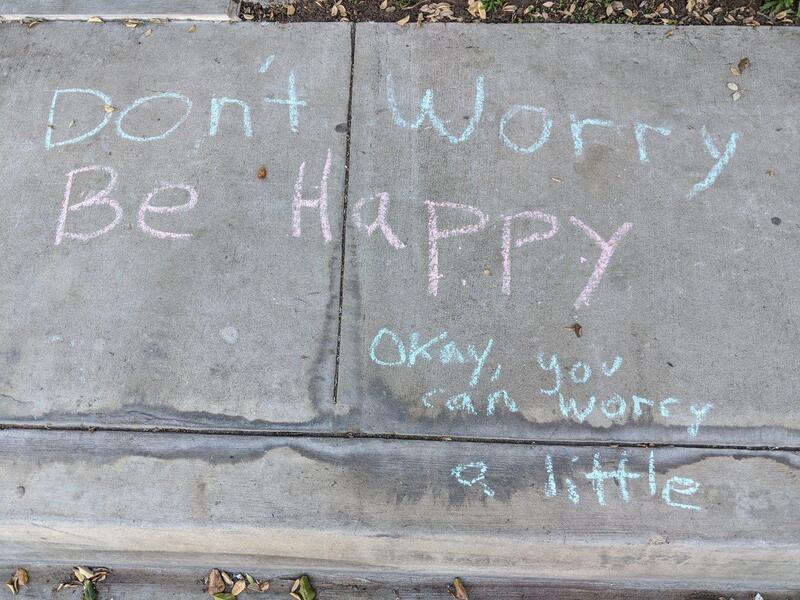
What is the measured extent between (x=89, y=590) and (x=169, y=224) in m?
1.65

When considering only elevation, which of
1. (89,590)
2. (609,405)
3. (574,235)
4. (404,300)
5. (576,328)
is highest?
(574,235)

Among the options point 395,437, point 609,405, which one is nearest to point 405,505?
point 395,437

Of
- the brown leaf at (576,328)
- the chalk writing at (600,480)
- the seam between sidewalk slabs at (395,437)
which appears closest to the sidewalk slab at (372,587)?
the chalk writing at (600,480)

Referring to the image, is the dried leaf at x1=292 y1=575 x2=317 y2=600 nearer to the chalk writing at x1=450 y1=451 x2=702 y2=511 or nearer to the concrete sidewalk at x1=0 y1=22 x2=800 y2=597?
the concrete sidewalk at x1=0 y1=22 x2=800 y2=597

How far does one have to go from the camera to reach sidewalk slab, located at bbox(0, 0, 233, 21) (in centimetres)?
325

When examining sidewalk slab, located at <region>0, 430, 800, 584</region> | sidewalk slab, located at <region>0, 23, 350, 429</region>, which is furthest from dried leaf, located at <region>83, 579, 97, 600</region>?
sidewalk slab, located at <region>0, 23, 350, 429</region>

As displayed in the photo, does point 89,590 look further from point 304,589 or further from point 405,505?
point 405,505

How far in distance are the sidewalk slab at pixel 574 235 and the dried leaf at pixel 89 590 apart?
54.4 inches

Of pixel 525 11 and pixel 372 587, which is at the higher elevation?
pixel 525 11

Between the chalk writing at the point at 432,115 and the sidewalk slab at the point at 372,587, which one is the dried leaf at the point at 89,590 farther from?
the chalk writing at the point at 432,115

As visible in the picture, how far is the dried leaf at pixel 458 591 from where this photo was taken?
98.8 inches

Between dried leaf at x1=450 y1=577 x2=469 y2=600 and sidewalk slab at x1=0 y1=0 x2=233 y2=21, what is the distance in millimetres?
3114

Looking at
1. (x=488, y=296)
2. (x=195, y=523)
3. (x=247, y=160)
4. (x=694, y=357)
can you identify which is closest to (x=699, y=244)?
(x=694, y=357)

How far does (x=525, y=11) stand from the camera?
3.27 meters
